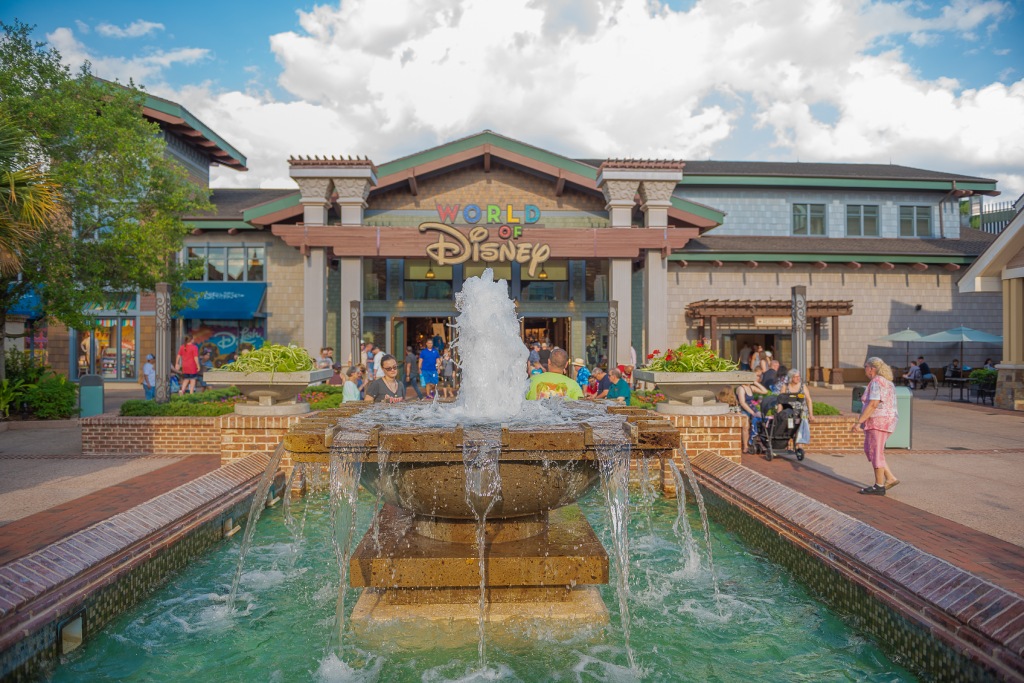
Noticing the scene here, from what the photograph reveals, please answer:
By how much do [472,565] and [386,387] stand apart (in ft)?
14.1

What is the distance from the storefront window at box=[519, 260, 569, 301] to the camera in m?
25.5

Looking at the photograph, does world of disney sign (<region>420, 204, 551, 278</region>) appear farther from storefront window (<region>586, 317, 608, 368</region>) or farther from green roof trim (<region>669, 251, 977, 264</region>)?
green roof trim (<region>669, 251, 977, 264</region>)

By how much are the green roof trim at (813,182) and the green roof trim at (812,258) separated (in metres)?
3.69

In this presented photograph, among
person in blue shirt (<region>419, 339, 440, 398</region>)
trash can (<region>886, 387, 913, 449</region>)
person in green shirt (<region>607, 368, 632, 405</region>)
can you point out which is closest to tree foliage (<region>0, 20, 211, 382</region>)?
person in blue shirt (<region>419, 339, 440, 398</region>)

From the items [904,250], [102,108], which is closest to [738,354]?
[904,250]

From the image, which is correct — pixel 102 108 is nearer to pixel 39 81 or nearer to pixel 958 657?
pixel 39 81

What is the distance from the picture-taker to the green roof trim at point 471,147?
2311 cm

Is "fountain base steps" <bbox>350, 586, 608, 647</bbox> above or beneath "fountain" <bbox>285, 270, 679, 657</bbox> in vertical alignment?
beneath

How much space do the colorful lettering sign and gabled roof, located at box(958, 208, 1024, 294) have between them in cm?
1303

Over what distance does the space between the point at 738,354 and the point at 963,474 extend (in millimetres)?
19337

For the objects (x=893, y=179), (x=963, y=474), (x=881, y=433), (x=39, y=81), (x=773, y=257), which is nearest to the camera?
(x=881, y=433)

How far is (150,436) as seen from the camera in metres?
11.2

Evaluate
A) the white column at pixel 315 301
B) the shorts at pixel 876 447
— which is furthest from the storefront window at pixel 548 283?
the shorts at pixel 876 447

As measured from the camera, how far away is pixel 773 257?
83.9ft
